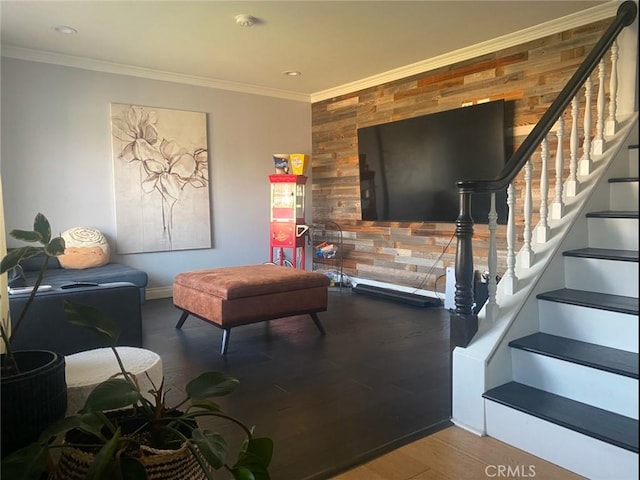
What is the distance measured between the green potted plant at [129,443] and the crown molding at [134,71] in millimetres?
4177

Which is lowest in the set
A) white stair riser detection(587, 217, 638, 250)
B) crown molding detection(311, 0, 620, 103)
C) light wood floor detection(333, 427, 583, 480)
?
light wood floor detection(333, 427, 583, 480)

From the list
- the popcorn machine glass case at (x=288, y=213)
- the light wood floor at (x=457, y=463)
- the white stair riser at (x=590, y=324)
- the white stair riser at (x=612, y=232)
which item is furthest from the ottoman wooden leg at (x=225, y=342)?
the popcorn machine glass case at (x=288, y=213)

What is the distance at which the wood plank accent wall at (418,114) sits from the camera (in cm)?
388

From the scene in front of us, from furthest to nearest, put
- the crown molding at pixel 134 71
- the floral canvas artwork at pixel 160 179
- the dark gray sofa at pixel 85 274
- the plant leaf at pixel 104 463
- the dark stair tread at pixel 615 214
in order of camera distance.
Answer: the floral canvas artwork at pixel 160 179
the crown molding at pixel 134 71
the dark gray sofa at pixel 85 274
the dark stair tread at pixel 615 214
the plant leaf at pixel 104 463

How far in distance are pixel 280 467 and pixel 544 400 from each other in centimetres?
111

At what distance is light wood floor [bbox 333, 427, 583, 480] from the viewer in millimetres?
1771

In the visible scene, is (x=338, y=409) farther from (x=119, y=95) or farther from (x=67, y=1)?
(x=119, y=95)

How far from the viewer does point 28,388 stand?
4.36ft

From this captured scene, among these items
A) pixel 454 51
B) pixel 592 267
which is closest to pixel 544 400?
pixel 592 267

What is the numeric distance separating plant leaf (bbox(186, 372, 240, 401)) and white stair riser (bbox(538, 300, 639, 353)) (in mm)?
1559

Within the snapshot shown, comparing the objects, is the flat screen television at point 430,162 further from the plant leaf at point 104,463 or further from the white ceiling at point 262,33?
the plant leaf at point 104,463

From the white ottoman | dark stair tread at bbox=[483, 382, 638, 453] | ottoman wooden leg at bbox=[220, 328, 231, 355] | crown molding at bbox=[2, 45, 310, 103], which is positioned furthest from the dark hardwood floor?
crown molding at bbox=[2, 45, 310, 103]

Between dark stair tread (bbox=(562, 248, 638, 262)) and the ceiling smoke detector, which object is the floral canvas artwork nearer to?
the ceiling smoke detector

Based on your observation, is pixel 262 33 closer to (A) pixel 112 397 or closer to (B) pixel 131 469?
(A) pixel 112 397
